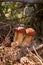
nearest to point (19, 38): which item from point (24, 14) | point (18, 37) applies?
point (18, 37)

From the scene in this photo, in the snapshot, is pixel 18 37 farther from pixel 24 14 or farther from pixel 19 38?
pixel 24 14

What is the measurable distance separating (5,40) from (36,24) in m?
0.75

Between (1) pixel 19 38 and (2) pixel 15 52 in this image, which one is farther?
(1) pixel 19 38

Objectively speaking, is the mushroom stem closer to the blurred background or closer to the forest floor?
the forest floor

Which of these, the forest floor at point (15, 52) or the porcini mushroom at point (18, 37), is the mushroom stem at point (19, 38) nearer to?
the porcini mushroom at point (18, 37)

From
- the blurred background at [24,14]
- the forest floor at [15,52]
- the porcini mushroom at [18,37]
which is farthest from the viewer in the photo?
the blurred background at [24,14]

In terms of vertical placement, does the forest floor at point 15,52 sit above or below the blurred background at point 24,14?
below

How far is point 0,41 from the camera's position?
2.63m

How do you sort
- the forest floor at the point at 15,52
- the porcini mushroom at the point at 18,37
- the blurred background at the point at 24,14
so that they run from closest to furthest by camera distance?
the forest floor at the point at 15,52 < the porcini mushroom at the point at 18,37 < the blurred background at the point at 24,14

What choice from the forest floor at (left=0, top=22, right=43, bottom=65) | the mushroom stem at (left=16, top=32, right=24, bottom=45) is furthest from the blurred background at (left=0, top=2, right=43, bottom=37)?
the mushroom stem at (left=16, top=32, right=24, bottom=45)

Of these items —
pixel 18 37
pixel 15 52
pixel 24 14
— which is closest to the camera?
pixel 15 52

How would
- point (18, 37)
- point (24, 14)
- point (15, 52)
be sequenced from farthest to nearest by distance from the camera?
point (24, 14), point (18, 37), point (15, 52)

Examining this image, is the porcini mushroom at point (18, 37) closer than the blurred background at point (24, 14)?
Yes

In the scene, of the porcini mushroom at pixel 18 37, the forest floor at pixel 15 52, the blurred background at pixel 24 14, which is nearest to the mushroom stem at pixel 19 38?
the porcini mushroom at pixel 18 37
